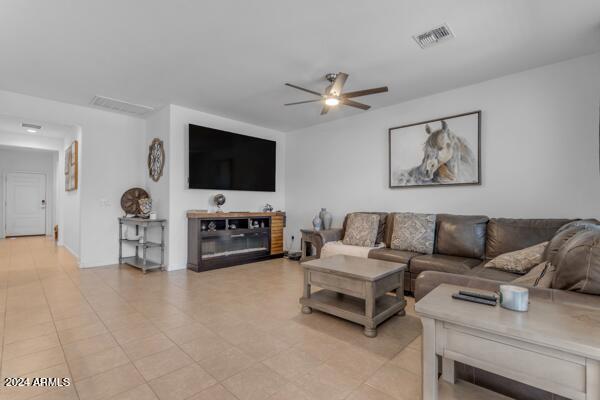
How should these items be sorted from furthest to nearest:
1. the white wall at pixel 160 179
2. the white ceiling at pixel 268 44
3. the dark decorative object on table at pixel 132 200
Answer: the dark decorative object on table at pixel 132 200, the white wall at pixel 160 179, the white ceiling at pixel 268 44

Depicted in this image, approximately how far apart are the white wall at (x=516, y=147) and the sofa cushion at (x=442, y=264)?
85 centimetres

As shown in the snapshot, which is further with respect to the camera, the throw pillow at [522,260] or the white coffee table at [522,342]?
the throw pillow at [522,260]

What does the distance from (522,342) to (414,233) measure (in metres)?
2.79

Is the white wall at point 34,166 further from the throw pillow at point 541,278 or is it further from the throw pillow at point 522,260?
the throw pillow at point 541,278

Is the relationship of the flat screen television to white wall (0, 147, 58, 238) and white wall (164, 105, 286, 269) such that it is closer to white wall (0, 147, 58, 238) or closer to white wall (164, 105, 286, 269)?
white wall (164, 105, 286, 269)

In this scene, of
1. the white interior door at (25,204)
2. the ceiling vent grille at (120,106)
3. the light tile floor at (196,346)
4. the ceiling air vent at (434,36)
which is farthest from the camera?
the white interior door at (25,204)

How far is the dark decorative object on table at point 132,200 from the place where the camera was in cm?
492

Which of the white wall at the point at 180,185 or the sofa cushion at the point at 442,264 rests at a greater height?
the white wall at the point at 180,185

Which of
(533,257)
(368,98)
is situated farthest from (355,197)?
(533,257)

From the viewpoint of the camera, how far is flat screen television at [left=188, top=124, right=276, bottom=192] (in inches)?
184

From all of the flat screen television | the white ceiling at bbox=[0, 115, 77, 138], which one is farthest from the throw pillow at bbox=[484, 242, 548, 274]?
the white ceiling at bbox=[0, 115, 77, 138]

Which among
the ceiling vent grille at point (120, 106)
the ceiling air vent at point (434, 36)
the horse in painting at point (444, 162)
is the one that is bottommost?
the horse in painting at point (444, 162)

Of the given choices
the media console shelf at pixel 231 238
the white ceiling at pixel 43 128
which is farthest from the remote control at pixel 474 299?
the white ceiling at pixel 43 128

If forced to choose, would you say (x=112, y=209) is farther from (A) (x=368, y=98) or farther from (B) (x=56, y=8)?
(A) (x=368, y=98)
